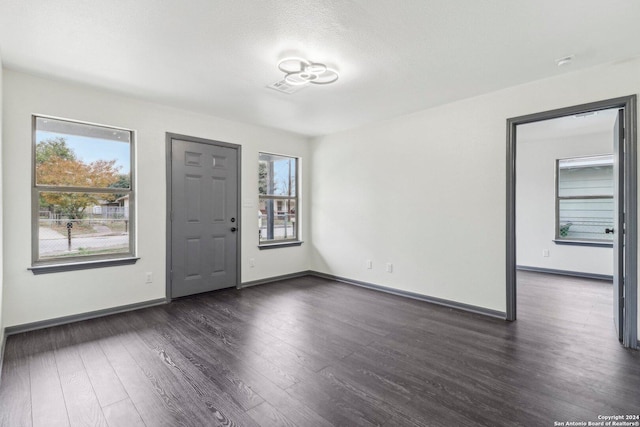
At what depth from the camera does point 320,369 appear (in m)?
2.31

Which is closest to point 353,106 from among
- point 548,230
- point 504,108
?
point 504,108

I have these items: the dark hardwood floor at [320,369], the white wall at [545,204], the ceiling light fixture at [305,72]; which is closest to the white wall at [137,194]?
the dark hardwood floor at [320,369]

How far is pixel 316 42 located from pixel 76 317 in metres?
3.59

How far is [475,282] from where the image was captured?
3568 mm

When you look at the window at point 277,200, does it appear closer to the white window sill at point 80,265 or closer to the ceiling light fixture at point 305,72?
the white window sill at point 80,265

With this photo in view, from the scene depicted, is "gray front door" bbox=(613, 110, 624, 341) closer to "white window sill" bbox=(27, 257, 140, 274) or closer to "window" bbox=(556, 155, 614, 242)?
"window" bbox=(556, 155, 614, 242)

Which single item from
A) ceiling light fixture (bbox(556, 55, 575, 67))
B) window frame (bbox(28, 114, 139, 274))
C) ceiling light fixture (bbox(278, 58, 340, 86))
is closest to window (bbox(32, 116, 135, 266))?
window frame (bbox(28, 114, 139, 274))

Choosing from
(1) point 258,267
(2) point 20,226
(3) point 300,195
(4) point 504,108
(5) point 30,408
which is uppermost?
(4) point 504,108

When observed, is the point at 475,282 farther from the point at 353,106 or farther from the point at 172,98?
the point at 172,98

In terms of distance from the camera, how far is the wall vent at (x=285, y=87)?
3.15 metres

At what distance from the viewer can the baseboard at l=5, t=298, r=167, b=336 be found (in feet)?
9.62

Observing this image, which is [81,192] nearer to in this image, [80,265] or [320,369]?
[80,265]

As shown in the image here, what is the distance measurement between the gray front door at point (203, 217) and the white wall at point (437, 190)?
165 cm

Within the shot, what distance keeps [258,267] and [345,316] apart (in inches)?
75.0
